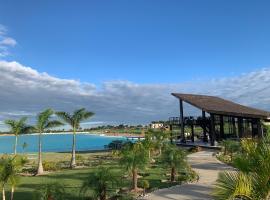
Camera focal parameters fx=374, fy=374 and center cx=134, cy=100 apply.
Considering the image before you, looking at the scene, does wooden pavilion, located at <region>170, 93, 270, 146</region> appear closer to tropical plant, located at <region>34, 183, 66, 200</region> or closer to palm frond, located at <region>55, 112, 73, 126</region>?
palm frond, located at <region>55, 112, 73, 126</region>

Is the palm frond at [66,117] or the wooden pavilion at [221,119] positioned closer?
the palm frond at [66,117]

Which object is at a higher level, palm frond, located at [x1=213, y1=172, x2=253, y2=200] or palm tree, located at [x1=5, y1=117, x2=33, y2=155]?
palm tree, located at [x1=5, y1=117, x2=33, y2=155]

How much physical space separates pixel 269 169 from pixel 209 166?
60.3 ft

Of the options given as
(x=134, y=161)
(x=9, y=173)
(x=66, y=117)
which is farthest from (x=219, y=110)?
(x=9, y=173)

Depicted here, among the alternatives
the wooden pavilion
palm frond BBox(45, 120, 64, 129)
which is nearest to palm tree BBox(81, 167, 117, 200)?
palm frond BBox(45, 120, 64, 129)

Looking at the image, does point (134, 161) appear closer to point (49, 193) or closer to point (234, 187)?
point (49, 193)

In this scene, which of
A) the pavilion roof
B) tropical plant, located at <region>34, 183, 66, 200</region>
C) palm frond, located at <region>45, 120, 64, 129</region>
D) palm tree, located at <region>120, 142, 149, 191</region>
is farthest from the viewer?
the pavilion roof

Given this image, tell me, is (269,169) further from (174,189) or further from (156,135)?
(156,135)

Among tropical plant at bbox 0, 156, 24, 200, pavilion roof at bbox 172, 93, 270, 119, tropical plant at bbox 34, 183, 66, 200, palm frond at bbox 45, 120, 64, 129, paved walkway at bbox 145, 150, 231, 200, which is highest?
pavilion roof at bbox 172, 93, 270, 119

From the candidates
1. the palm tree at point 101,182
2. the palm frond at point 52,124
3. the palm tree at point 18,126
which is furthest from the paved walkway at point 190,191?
the palm tree at point 18,126

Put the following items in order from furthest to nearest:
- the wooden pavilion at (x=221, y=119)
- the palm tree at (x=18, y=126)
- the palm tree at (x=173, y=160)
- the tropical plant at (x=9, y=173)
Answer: the wooden pavilion at (x=221, y=119) < the palm tree at (x=18, y=126) < the palm tree at (x=173, y=160) < the tropical plant at (x=9, y=173)

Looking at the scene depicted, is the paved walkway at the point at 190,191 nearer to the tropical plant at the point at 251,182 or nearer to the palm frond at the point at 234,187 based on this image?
the tropical plant at the point at 251,182

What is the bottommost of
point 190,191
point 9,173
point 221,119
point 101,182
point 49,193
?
point 190,191

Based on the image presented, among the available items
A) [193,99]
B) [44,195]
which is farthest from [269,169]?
[193,99]
